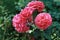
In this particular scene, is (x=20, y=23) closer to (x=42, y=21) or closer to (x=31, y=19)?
(x=31, y=19)

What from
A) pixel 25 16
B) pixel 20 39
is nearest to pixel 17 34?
pixel 20 39

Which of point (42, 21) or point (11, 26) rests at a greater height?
point (42, 21)

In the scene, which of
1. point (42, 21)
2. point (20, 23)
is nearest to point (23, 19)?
point (20, 23)

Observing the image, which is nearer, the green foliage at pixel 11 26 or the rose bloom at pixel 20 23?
the rose bloom at pixel 20 23

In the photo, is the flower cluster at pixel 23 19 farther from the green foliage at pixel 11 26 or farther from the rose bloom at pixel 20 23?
the green foliage at pixel 11 26

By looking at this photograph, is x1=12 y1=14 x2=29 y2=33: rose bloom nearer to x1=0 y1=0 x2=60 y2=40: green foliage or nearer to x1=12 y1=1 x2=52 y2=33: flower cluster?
x1=12 y1=1 x2=52 y2=33: flower cluster

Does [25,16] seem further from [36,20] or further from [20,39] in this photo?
[20,39]

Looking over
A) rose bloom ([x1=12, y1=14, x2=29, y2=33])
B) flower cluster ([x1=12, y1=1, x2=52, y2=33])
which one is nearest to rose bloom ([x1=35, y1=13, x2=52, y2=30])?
flower cluster ([x1=12, y1=1, x2=52, y2=33])

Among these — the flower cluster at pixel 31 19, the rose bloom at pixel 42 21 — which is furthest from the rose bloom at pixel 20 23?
the rose bloom at pixel 42 21
